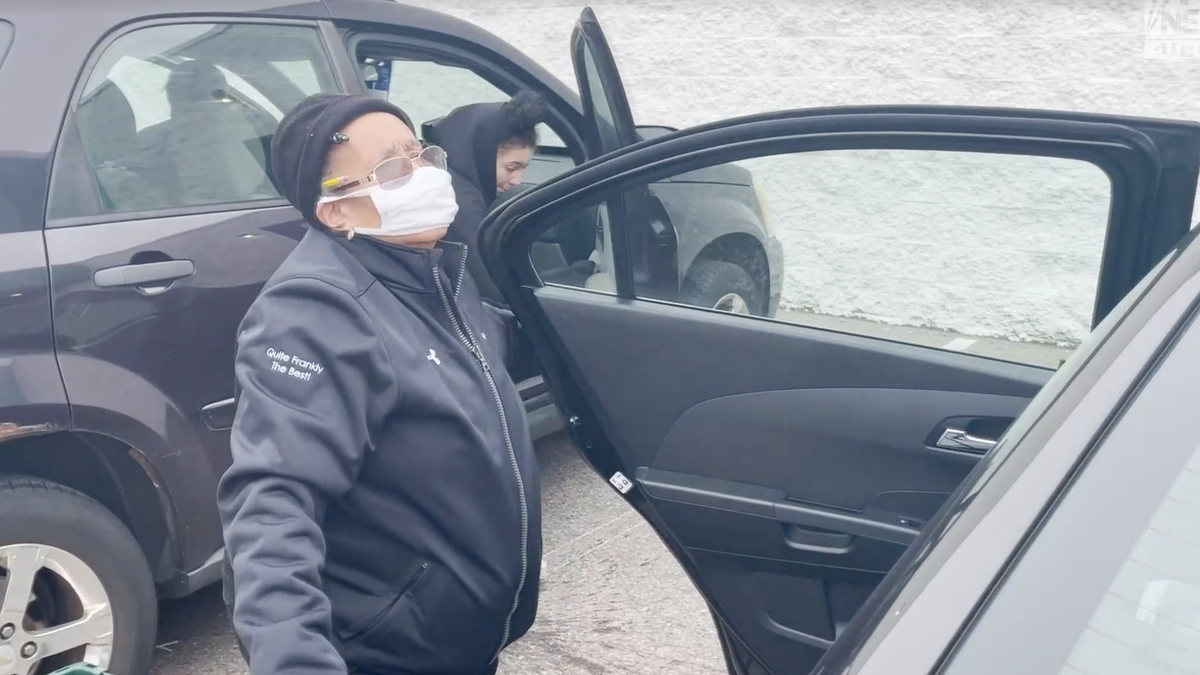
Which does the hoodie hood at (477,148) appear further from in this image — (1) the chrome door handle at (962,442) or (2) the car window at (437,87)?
(1) the chrome door handle at (962,442)

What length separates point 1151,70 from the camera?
560 cm

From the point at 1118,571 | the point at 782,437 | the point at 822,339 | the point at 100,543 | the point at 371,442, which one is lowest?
the point at 100,543

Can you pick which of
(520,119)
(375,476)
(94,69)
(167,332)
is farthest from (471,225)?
(375,476)

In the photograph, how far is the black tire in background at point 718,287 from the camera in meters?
2.32

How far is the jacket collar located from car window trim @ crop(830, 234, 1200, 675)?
90 centimetres

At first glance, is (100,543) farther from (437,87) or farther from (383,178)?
(437,87)

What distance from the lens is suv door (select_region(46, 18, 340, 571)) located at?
2.66 meters

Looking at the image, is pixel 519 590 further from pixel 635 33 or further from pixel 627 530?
pixel 635 33

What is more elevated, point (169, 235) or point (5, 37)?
point (5, 37)

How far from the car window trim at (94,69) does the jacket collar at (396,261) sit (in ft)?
3.86

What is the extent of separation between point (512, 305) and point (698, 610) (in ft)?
4.94

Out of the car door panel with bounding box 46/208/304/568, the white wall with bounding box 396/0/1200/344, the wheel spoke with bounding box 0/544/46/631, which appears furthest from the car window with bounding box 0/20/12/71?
the white wall with bounding box 396/0/1200/344

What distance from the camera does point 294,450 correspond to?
5.11 ft

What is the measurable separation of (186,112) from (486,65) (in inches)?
44.9
